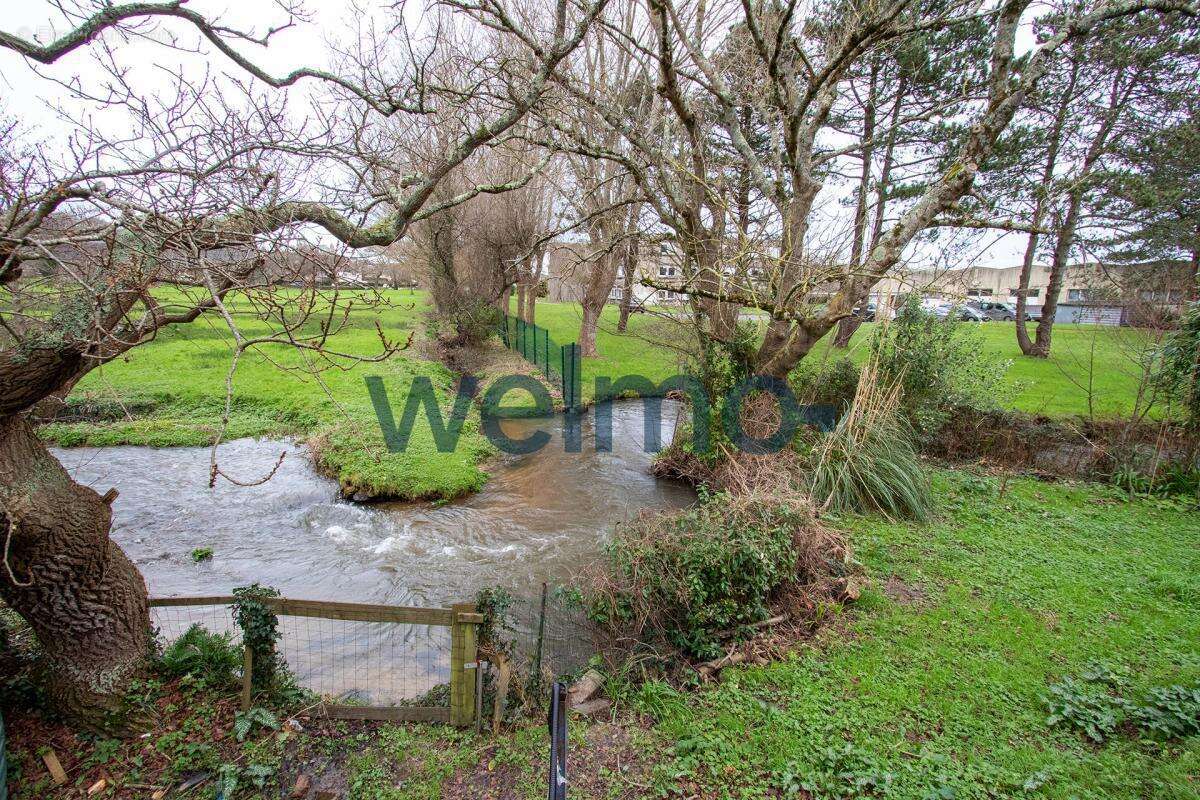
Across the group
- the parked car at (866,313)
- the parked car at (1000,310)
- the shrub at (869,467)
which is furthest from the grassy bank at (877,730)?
the parked car at (1000,310)

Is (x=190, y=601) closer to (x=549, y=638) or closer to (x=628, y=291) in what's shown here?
(x=549, y=638)

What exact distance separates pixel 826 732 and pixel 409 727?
274cm

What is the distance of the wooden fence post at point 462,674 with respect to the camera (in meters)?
3.64

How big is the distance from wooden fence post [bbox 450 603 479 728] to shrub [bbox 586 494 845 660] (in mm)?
1226

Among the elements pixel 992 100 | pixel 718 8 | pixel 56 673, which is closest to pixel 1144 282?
pixel 992 100

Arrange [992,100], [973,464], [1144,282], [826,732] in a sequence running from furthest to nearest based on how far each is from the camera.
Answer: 1. [1144,282]
2. [973,464]
3. [992,100]
4. [826,732]

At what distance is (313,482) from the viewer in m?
8.77

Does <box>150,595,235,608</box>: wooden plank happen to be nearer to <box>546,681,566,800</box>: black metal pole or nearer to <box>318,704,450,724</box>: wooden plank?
<box>318,704,450,724</box>: wooden plank

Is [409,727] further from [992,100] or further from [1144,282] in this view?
[1144,282]

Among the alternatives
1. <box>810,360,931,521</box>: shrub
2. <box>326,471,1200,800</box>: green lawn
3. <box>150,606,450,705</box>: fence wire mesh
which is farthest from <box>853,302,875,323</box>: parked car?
<box>150,606,450,705</box>: fence wire mesh

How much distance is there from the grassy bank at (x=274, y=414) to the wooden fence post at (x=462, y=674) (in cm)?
354

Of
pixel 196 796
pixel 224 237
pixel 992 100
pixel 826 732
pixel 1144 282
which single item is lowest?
pixel 196 796

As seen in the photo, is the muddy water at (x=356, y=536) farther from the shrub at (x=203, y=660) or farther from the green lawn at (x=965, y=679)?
the green lawn at (x=965, y=679)

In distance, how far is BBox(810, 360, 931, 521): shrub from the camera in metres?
6.38
